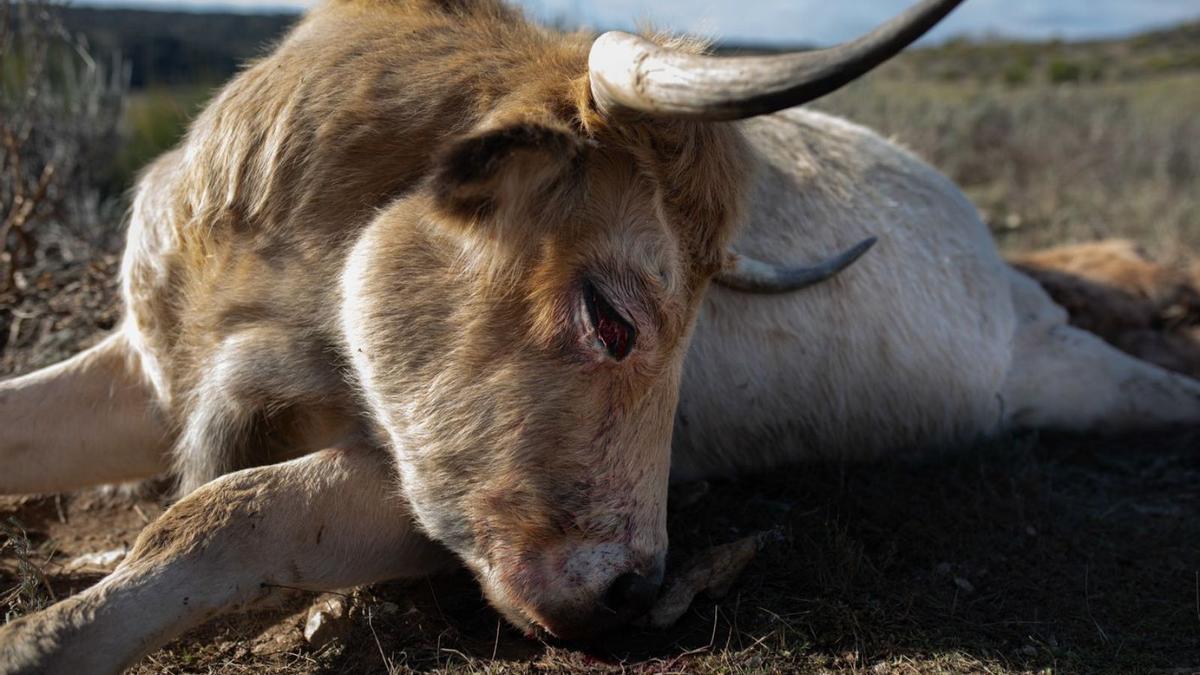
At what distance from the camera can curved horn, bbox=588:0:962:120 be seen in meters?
1.92

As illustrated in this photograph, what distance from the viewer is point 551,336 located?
105 inches

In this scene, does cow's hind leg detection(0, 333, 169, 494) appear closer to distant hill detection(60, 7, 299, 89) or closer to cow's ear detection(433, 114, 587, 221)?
cow's ear detection(433, 114, 587, 221)

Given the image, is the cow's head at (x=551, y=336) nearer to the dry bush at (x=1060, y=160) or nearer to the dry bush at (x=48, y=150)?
the dry bush at (x=48, y=150)

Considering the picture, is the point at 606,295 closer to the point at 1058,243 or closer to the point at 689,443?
the point at 689,443

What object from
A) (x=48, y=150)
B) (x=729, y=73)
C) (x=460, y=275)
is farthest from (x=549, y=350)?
(x=48, y=150)

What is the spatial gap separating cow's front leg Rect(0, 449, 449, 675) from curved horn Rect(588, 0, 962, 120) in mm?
1240

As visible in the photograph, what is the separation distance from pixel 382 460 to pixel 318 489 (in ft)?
0.63

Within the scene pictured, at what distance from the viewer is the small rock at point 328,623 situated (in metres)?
2.95

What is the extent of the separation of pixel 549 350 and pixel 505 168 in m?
0.46

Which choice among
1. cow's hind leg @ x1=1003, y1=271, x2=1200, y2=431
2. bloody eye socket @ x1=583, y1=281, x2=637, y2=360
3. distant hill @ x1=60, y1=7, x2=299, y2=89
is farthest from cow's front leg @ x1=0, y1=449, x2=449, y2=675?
distant hill @ x1=60, y1=7, x2=299, y2=89

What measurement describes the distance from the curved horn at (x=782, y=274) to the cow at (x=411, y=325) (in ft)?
2.30

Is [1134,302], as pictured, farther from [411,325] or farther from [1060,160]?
[1060,160]

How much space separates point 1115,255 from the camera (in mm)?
5902

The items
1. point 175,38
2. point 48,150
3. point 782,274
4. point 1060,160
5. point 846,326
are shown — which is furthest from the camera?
point 175,38
